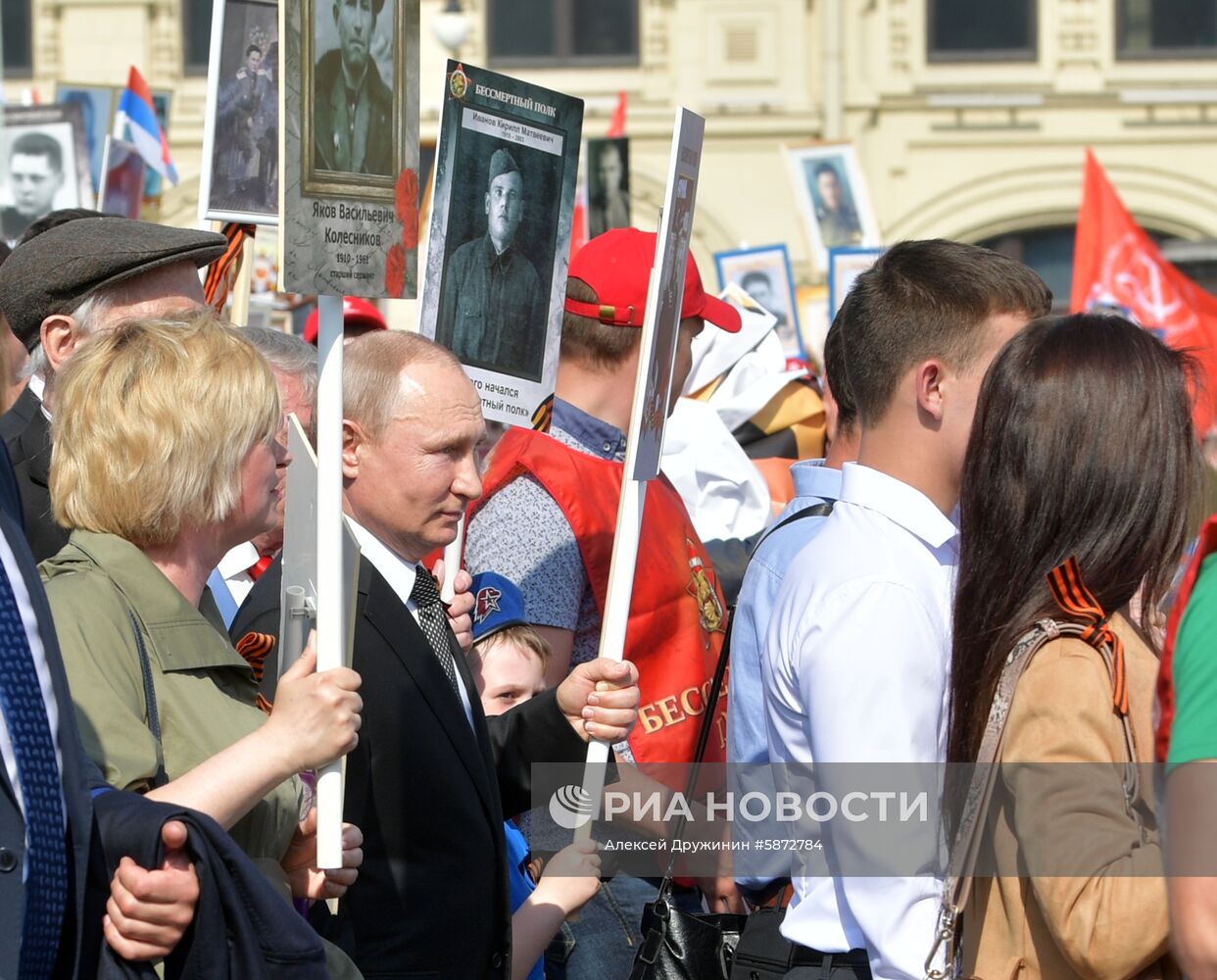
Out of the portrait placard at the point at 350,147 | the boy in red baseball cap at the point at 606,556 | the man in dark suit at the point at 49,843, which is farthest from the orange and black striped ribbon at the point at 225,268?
the man in dark suit at the point at 49,843

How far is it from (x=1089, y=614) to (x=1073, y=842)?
0.26 m

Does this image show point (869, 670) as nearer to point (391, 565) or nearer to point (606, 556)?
point (391, 565)

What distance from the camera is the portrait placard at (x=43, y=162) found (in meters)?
7.56

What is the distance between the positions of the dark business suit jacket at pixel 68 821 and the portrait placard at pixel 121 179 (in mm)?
4710

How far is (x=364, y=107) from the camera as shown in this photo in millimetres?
2379

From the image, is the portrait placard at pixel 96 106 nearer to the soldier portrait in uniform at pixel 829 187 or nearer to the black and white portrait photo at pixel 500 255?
the soldier portrait in uniform at pixel 829 187

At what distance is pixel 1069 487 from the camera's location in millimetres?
2080

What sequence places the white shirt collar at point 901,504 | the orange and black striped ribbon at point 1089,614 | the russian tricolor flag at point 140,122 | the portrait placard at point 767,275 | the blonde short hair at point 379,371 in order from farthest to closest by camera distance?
the portrait placard at point 767,275 → the russian tricolor flag at point 140,122 → the blonde short hair at point 379,371 → the white shirt collar at point 901,504 → the orange and black striped ribbon at point 1089,614

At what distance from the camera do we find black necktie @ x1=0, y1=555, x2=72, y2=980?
1.82 metres

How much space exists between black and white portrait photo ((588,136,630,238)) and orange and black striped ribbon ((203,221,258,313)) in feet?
13.7

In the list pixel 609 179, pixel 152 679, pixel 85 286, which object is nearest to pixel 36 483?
pixel 85 286

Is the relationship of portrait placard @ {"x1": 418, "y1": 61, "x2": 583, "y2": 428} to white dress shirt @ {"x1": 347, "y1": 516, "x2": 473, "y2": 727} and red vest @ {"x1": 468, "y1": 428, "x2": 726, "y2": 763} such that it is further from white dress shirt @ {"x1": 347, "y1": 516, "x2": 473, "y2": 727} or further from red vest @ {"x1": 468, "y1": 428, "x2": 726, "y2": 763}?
white dress shirt @ {"x1": 347, "y1": 516, "x2": 473, "y2": 727}

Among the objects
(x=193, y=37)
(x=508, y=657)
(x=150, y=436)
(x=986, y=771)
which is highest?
(x=193, y=37)

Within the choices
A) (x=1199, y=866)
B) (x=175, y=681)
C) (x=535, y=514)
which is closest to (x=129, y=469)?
(x=175, y=681)
